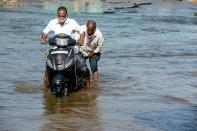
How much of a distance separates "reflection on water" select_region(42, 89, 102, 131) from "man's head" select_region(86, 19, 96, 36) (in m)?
1.06

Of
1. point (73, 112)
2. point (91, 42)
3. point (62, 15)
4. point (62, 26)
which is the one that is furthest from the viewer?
point (91, 42)

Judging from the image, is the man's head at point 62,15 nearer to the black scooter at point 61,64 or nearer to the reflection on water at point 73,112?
the black scooter at point 61,64

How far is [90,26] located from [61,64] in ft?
4.25

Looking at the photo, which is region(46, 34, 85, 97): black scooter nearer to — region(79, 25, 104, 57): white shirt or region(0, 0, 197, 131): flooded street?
region(0, 0, 197, 131): flooded street

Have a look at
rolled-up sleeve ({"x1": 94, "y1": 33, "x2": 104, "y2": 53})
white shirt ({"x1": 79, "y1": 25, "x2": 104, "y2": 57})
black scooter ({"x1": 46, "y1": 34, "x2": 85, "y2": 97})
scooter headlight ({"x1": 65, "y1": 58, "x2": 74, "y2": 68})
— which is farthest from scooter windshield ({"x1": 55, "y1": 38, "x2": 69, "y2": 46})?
→ rolled-up sleeve ({"x1": 94, "y1": 33, "x2": 104, "y2": 53})

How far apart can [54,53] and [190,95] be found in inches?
106

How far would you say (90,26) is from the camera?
33.0 ft

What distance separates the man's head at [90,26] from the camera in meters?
10.0

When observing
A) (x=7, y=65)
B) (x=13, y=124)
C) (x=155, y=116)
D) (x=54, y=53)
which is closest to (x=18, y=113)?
(x=13, y=124)

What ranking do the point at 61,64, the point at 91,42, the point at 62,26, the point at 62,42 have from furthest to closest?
the point at 91,42 < the point at 62,26 < the point at 62,42 < the point at 61,64

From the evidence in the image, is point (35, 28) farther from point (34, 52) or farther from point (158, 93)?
point (158, 93)

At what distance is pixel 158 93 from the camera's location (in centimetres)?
1028

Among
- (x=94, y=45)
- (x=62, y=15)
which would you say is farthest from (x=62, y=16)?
(x=94, y=45)

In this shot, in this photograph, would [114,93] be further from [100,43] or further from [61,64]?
[61,64]
